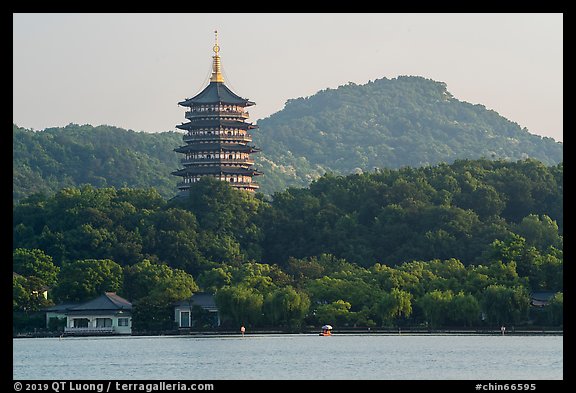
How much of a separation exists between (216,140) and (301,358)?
155 ft

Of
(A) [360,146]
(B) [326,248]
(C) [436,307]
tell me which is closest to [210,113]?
(B) [326,248]

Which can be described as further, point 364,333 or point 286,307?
point 286,307

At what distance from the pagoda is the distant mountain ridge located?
1634 centimetres

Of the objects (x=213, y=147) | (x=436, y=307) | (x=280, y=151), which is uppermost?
(x=280, y=151)

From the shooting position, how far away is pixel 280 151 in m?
168

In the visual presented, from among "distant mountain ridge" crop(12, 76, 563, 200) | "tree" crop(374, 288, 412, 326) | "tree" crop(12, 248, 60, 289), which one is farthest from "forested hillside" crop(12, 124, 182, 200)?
"tree" crop(374, 288, 412, 326)

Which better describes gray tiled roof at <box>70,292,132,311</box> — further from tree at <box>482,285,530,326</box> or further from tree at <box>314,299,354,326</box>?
tree at <box>482,285,530,326</box>

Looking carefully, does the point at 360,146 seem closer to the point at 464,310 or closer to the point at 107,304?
the point at 107,304

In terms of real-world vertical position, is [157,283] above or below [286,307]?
above

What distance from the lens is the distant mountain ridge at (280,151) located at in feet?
408

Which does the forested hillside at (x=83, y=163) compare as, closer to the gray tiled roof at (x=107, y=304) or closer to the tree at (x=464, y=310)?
the gray tiled roof at (x=107, y=304)

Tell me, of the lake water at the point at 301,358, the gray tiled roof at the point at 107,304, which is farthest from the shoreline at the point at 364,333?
the lake water at the point at 301,358
